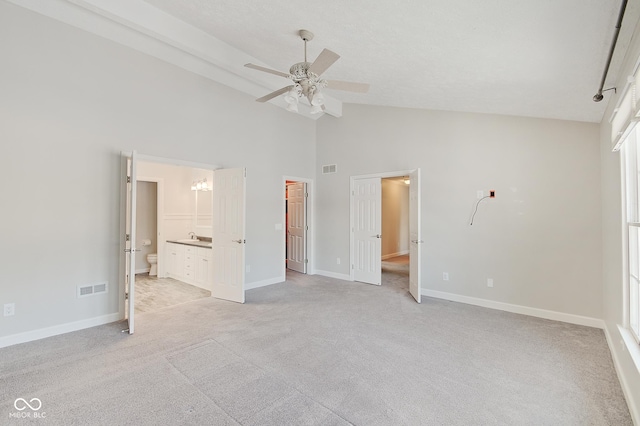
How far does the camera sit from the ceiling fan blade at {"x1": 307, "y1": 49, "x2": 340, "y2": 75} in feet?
8.02

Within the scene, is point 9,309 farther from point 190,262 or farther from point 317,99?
point 317,99

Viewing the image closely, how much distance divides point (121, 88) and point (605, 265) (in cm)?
638

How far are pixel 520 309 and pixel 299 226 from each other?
4.42m

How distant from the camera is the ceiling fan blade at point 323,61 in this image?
2.45m

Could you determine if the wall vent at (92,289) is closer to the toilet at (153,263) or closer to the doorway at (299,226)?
the toilet at (153,263)

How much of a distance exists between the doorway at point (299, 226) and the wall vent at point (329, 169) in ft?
1.27

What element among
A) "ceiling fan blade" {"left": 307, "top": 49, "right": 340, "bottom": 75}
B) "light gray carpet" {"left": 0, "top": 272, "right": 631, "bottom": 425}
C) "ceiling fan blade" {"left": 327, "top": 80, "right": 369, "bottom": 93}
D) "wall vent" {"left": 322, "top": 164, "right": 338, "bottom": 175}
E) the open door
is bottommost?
"light gray carpet" {"left": 0, "top": 272, "right": 631, "bottom": 425}

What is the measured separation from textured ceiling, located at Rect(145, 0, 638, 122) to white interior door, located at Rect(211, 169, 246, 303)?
1747 mm

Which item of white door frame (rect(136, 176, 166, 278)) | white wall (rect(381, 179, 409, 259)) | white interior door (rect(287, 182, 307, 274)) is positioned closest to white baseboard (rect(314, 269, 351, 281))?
white interior door (rect(287, 182, 307, 274))

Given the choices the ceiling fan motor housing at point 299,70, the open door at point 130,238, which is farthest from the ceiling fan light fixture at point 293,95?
the open door at point 130,238

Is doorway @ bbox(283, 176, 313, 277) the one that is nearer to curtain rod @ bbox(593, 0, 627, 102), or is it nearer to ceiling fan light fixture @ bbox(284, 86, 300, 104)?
ceiling fan light fixture @ bbox(284, 86, 300, 104)

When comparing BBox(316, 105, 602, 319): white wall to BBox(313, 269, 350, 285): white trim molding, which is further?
BBox(313, 269, 350, 285): white trim molding

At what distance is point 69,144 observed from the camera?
3.32m

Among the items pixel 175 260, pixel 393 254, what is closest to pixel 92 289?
pixel 175 260
